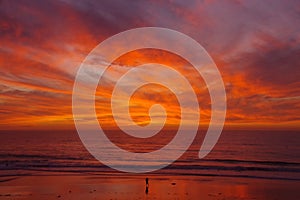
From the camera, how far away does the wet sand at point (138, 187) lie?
2681cm

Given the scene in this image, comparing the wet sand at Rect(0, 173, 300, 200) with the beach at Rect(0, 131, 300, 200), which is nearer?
the wet sand at Rect(0, 173, 300, 200)

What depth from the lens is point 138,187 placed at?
30.5 metres

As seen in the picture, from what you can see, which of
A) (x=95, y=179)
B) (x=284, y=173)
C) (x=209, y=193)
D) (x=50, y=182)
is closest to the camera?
(x=209, y=193)

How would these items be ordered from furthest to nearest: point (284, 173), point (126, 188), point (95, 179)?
1. point (284, 173)
2. point (95, 179)
3. point (126, 188)

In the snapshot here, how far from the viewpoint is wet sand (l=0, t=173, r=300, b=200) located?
26.8 metres

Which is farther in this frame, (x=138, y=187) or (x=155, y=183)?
(x=155, y=183)

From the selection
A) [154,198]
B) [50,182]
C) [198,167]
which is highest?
[198,167]

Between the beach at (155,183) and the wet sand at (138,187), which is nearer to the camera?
the wet sand at (138,187)

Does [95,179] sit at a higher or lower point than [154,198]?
higher

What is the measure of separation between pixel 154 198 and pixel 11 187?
1446 centimetres

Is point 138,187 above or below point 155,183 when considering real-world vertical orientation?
below

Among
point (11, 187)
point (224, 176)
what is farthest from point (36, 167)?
point (224, 176)

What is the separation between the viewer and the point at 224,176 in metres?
39.3

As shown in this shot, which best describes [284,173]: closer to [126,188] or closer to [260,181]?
[260,181]
